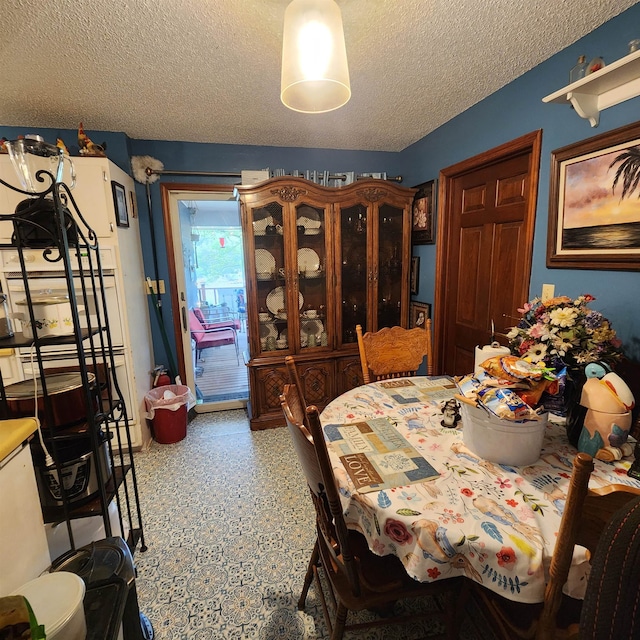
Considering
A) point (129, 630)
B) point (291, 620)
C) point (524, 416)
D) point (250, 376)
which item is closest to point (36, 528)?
point (129, 630)

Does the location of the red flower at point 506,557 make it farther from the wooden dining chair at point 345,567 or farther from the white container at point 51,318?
the white container at point 51,318

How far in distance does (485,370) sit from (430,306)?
6.03 ft

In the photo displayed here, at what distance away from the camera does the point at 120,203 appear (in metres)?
2.41

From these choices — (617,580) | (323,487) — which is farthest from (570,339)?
(323,487)

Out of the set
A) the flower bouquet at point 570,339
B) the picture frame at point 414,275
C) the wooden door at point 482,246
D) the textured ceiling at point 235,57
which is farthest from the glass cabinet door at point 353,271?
the flower bouquet at point 570,339

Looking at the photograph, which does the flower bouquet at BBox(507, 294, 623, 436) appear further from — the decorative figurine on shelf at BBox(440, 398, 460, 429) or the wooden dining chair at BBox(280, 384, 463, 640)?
the wooden dining chair at BBox(280, 384, 463, 640)

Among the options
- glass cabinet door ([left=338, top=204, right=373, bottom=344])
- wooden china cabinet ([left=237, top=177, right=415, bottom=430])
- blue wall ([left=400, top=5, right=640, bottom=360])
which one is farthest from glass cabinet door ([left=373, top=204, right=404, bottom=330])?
blue wall ([left=400, top=5, right=640, bottom=360])

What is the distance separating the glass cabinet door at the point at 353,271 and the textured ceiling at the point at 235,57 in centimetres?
74

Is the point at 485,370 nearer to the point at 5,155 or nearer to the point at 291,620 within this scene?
the point at 291,620

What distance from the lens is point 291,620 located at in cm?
138

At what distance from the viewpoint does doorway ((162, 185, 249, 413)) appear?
9.98ft

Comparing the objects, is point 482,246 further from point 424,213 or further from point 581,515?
point 581,515

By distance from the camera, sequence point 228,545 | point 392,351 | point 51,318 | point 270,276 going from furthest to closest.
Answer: point 270,276
point 392,351
point 228,545
point 51,318

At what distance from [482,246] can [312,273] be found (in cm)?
135
